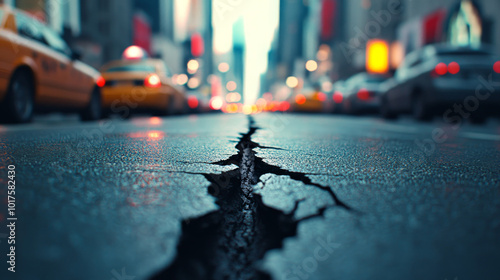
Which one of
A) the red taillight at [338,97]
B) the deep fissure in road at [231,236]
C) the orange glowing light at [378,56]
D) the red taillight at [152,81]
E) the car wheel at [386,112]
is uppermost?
the orange glowing light at [378,56]

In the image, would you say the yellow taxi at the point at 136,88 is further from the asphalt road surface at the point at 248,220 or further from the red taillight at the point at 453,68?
the asphalt road surface at the point at 248,220

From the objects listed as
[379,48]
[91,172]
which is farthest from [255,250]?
[379,48]

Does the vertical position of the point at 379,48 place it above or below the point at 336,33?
below

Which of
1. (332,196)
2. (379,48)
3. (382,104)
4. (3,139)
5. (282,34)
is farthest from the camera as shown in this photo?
(282,34)

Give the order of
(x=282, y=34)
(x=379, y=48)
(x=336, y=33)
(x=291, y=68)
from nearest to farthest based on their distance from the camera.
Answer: (x=379, y=48), (x=336, y=33), (x=291, y=68), (x=282, y=34)

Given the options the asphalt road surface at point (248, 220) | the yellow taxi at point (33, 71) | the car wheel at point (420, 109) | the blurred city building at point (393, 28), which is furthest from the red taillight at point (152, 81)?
the blurred city building at point (393, 28)

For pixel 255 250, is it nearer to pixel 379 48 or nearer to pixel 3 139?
pixel 3 139

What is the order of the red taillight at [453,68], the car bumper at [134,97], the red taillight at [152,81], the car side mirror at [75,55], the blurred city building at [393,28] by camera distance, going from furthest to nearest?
the blurred city building at [393,28]
the red taillight at [152,81]
the car bumper at [134,97]
the red taillight at [453,68]
the car side mirror at [75,55]
